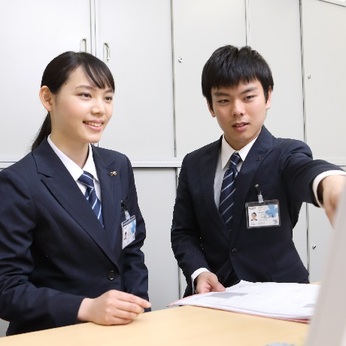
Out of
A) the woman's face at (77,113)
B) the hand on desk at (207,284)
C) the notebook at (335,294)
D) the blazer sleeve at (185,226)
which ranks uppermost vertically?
the woman's face at (77,113)

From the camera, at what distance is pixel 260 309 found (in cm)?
96

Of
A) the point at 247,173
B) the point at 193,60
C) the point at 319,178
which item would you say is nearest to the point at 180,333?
the point at 319,178

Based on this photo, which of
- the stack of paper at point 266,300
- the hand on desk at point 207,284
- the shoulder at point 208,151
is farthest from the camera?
the shoulder at point 208,151

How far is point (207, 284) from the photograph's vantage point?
1.33m

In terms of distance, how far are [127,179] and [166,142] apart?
1.26m

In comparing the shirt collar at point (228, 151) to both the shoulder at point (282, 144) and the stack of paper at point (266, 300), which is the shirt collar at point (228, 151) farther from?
the stack of paper at point (266, 300)

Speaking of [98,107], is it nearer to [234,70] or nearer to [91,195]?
[91,195]

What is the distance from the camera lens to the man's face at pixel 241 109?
1516 mm

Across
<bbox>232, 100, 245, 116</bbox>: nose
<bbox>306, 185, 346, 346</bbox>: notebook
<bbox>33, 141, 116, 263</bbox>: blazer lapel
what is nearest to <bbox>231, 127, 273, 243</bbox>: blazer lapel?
<bbox>232, 100, 245, 116</bbox>: nose

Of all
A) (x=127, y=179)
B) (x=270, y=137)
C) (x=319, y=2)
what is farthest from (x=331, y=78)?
(x=127, y=179)

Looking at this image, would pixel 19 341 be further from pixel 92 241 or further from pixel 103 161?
pixel 103 161

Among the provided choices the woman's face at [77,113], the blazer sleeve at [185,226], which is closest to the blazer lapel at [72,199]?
the woman's face at [77,113]

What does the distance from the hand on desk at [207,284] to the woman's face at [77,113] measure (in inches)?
19.5

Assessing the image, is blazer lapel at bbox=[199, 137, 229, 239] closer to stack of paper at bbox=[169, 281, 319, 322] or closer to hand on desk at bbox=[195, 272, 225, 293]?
hand on desk at bbox=[195, 272, 225, 293]
